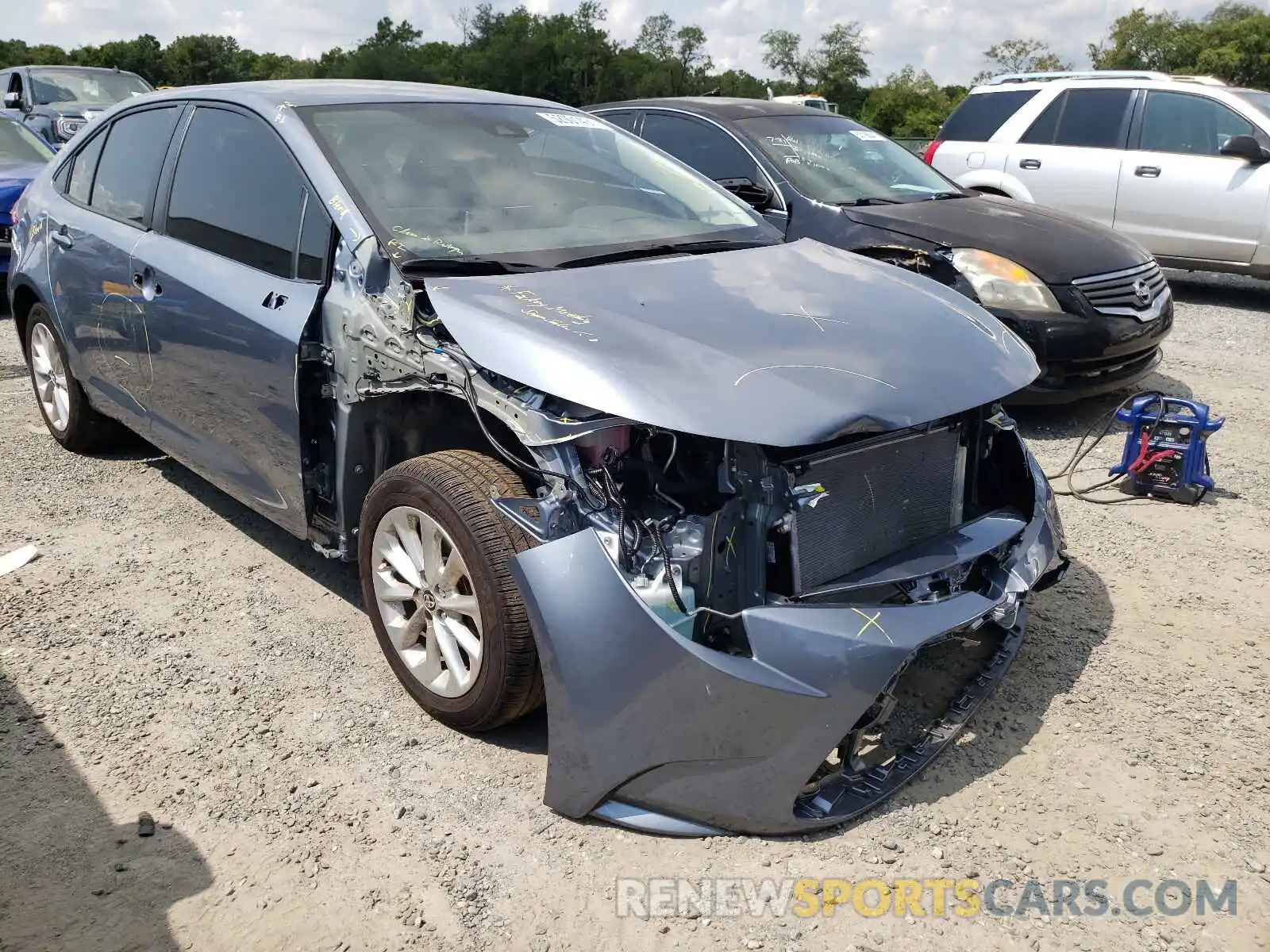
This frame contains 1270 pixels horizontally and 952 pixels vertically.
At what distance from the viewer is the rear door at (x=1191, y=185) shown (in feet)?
27.7

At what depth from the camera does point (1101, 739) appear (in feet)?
9.77

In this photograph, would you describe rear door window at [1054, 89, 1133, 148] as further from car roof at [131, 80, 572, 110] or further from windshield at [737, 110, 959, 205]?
car roof at [131, 80, 572, 110]

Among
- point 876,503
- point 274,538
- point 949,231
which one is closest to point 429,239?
point 876,503

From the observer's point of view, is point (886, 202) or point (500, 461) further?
point (886, 202)

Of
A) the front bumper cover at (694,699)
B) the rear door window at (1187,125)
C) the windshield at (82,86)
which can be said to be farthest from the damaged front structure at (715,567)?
the windshield at (82,86)

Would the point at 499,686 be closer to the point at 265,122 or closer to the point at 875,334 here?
the point at 875,334

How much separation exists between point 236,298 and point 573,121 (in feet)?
5.08

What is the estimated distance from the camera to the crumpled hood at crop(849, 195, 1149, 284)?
5.70 metres

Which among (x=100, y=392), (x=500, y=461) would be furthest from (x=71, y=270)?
(x=500, y=461)

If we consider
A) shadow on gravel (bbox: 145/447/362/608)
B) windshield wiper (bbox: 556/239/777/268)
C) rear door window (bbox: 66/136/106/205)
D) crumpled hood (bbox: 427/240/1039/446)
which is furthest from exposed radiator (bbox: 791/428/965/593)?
rear door window (bbox: 66/136/106/205)

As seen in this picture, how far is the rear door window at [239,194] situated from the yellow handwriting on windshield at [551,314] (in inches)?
28.8

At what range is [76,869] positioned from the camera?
250cm

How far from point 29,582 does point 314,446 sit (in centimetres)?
148

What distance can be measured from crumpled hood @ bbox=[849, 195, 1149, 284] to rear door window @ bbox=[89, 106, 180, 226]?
3.61 metres
